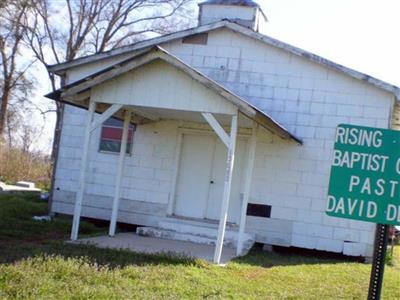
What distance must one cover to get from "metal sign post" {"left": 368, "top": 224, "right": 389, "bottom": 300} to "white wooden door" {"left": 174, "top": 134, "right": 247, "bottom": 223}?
10.2 meters

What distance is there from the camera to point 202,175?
14.1m

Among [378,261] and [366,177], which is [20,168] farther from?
[378,261]

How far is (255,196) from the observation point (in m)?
13.5

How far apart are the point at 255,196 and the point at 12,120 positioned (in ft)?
90.0

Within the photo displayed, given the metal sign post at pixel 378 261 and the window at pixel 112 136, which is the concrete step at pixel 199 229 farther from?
the metal sign post at pixel 378 261

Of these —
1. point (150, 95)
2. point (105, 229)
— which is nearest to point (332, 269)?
point (150, 95)

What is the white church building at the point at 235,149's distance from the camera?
507 inches

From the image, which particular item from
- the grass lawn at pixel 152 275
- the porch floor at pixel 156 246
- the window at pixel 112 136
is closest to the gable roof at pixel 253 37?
the window at pixel 112 136

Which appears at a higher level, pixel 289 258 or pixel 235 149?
pixel 235 149

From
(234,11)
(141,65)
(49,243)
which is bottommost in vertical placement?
(49,243)

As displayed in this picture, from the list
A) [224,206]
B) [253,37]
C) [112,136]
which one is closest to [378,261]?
[224,206]

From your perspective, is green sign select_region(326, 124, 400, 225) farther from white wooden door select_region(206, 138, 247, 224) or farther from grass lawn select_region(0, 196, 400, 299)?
white wooden door select_region(206, 138, 247, 224)

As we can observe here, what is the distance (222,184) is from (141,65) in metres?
4.45

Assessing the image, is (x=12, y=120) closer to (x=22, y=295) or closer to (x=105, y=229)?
(x=105, y=229)
